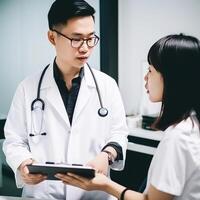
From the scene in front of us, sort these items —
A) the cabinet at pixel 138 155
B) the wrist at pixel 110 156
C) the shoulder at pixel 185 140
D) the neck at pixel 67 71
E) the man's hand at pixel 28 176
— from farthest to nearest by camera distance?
the cabinet at pixel 138 155 → the neck at pixel 67 71 → the wrist at pixel 110 156 → the man's hand at pixel 28 176 → the shoulder at pixel 185 140

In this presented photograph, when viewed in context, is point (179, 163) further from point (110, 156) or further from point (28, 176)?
point (28, 176)

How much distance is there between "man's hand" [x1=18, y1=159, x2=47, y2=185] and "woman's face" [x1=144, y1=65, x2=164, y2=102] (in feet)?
1.68

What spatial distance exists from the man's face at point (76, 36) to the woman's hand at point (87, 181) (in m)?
0.50

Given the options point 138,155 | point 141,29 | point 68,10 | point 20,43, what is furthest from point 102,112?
point 20,43

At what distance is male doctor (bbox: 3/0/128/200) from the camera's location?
1390 mm

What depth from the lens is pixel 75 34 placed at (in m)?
1.40

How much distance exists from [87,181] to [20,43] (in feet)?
7.57

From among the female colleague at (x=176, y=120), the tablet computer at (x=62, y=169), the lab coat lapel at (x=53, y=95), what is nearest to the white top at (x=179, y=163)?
the female colleague at (x=176, y=120)

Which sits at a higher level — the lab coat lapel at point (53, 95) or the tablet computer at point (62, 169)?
the lab coat lapel at point (53, 95)

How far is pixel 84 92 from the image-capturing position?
1496 millimetres

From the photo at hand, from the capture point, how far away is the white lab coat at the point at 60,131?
4.57ft

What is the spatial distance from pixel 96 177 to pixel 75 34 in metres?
0.60

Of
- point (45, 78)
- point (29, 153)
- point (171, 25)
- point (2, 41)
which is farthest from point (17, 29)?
point (29, 153)

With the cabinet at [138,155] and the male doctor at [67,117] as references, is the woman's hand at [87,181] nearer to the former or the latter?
the male doctor at [67,117]
